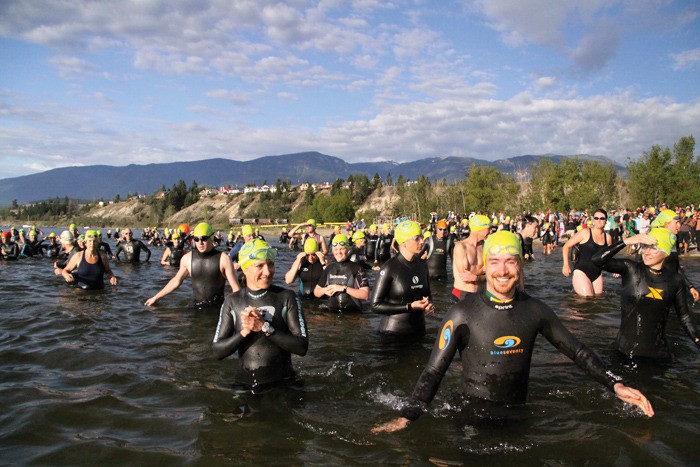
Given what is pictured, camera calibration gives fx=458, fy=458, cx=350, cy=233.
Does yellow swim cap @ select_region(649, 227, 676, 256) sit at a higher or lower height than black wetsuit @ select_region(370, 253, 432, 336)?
higher

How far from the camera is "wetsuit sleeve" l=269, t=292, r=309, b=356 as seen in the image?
3.93 metres

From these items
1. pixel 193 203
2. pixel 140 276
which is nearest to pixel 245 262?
pixel 140 276

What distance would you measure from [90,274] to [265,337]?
777 centimetres

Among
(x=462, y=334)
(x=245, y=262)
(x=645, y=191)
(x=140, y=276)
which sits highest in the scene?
(x=645, y=191)

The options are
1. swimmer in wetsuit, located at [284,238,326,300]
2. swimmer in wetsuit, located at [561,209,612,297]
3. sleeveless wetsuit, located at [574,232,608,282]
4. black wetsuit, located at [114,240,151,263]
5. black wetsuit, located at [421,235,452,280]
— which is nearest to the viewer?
swimmer in wetsuit, located at [561,209,612,297]

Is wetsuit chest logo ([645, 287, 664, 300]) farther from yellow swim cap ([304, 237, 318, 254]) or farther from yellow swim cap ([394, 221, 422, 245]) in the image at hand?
yellow swim cap ([304, 237, 318, 254])

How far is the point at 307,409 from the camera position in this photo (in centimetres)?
440

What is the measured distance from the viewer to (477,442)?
3.53 meters

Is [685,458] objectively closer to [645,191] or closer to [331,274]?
[331,274]

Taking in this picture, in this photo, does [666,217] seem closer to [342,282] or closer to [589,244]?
[589,244]

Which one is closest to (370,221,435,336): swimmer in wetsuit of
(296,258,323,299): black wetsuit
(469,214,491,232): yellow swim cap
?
(469,214,491,232): yellow swim cap

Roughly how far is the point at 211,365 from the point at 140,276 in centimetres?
1059

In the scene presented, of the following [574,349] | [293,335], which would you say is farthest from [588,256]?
[293,335]

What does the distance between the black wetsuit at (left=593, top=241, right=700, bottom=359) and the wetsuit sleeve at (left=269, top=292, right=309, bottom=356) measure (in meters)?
3.57
